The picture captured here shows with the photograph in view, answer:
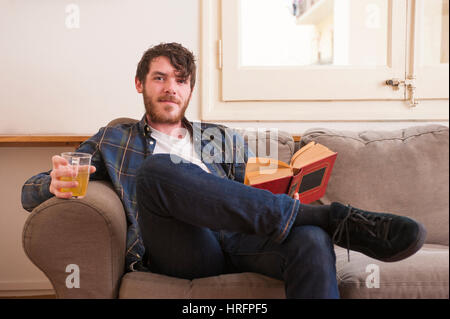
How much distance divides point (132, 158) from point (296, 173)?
0.59 m

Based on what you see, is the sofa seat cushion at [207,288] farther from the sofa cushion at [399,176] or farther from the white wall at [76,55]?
the white wall at [76,55]

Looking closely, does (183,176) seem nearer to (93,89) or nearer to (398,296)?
(398,296)

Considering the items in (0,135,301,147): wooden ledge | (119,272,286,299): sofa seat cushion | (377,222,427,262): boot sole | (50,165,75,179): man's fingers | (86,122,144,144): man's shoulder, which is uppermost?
(86,122,144,144): man's shoulder

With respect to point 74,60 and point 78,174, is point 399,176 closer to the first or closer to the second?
point 78,174

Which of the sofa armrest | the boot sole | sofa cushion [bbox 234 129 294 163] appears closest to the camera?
the boot sole

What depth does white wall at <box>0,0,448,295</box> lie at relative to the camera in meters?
2.02

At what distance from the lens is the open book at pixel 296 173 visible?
1.21m

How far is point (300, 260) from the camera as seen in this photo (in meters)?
1.03

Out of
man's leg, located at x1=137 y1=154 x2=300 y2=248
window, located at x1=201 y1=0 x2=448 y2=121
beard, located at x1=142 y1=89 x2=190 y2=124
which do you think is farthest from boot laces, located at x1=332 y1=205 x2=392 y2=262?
window, located at x1=201 y1=0 x2=448 y2=121

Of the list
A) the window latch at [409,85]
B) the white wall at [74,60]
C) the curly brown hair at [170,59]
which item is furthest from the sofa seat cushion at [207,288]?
the window latch at [409,85]

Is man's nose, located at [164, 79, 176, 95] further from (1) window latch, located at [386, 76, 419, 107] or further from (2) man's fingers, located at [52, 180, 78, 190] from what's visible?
(1) window latch, located at [386, 76, 419, 107]

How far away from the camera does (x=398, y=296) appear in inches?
46.5

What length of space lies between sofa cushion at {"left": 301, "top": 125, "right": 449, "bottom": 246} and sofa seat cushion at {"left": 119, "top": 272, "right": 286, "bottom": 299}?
22.7 inches

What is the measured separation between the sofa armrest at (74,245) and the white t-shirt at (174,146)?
50 cm
